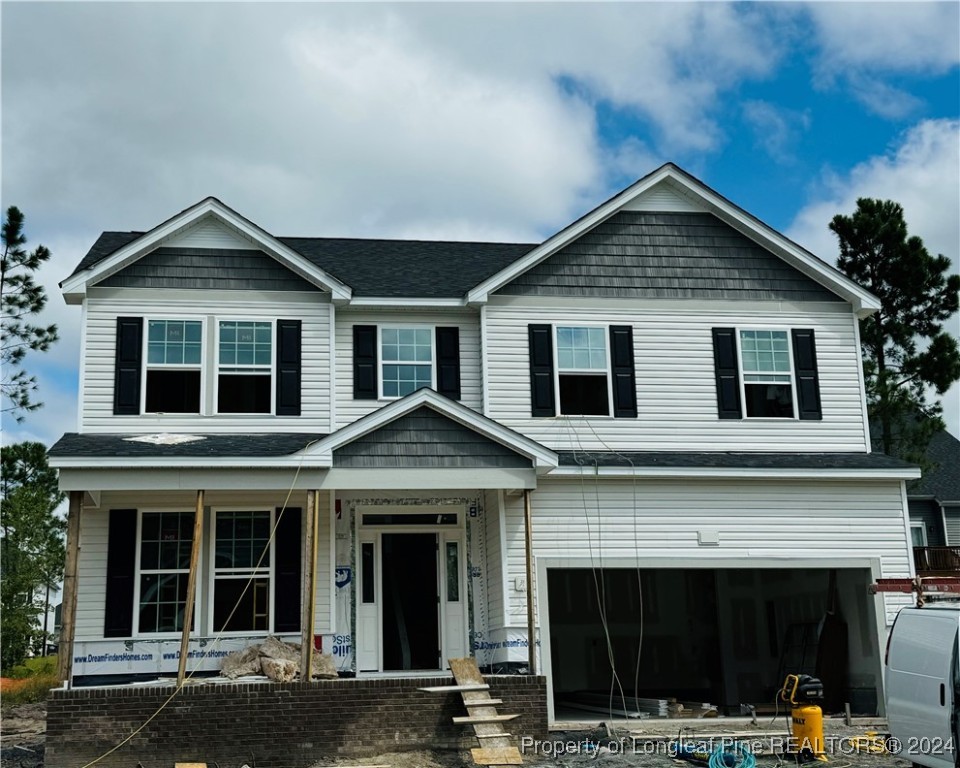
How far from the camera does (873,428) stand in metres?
30.9

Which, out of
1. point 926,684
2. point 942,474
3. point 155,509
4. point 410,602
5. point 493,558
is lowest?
point 926,684

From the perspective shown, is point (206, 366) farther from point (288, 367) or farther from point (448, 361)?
point (448, 361)

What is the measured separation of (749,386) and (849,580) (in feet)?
12.3

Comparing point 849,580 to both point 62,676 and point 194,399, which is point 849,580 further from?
point 62,676

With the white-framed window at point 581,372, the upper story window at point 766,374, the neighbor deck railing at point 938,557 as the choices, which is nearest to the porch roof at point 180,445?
the white-framed window at point 581,372

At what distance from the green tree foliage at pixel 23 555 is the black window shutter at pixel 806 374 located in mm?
20767

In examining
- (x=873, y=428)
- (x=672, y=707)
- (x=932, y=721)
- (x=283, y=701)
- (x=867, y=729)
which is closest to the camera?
(x=932, y=721)

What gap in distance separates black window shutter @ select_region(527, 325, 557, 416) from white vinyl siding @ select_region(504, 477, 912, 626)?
147 cm

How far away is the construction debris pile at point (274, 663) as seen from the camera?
615 inches

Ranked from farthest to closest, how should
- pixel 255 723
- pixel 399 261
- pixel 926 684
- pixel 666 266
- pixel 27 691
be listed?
pixel 27 691 → pixel 399 261 → pixel 666 266 → pixel 255 723 → pixel 926 684

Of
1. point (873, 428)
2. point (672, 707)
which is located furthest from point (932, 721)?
point (873, 428)

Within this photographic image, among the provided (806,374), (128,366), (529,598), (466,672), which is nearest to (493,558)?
(529,598)

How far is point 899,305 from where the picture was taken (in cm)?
2941

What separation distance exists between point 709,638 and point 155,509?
12.4 metres
